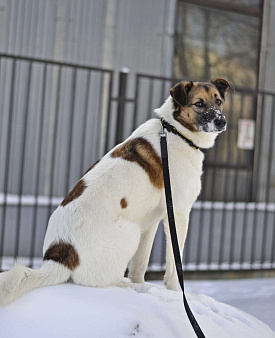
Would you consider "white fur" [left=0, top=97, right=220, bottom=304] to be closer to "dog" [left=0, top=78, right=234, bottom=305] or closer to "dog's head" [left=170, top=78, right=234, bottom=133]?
"dog" [left=0, top=78, right=234, bottom=305]

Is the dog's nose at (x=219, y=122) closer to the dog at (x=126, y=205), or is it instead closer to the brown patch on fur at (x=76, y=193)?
the dog at (x=126, y=205)

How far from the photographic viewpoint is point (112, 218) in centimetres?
284

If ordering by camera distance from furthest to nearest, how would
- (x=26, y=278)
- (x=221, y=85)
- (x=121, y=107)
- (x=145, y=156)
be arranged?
1. (x=121, y=107)
2. (x=221, y=85)
3. (x=145, y=156)
4. (x=26, y=278)

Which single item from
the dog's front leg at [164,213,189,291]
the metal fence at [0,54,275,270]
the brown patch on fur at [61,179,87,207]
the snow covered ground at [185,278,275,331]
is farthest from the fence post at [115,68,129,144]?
the brown patch on fur at [61,179,87,207]

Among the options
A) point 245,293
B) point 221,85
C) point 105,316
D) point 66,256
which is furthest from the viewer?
point 245,293

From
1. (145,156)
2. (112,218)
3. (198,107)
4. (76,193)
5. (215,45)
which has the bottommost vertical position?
(112,218)

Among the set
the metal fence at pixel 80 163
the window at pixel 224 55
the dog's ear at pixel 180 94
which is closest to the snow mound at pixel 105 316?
the dog's ear at pixel 180 94

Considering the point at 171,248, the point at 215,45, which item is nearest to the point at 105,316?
the point at 171,248

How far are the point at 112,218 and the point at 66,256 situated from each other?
34 cm

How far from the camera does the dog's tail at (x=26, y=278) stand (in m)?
2.50

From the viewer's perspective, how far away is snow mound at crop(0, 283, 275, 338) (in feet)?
7.84

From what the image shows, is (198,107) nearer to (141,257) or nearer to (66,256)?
(141,257)

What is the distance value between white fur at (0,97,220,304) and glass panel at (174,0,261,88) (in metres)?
4.48

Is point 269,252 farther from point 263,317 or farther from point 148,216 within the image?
point 148,216
